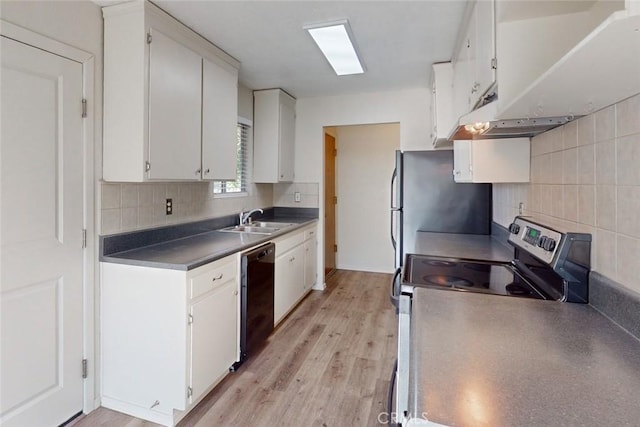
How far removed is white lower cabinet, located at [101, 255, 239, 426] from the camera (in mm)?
1771

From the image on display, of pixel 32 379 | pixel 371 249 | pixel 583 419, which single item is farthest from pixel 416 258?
pixel 371 249

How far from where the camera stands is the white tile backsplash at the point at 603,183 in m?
0.99

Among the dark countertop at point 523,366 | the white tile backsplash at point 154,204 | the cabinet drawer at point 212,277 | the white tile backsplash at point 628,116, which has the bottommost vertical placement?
the cabinet drawer at point 212,277

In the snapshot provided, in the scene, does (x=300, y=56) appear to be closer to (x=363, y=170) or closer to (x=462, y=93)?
(x=462, y=93)

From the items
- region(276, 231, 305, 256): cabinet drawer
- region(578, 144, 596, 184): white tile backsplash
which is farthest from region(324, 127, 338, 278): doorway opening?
region(578, 144, 596, 184): white tile backsplash

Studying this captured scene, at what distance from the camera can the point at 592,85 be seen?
0.89 metres

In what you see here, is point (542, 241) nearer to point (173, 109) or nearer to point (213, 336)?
point (213, 336)

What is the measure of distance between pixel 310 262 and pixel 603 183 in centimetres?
299

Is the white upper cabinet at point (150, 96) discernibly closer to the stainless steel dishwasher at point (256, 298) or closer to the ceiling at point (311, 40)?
the ceiling at point (311, 40)

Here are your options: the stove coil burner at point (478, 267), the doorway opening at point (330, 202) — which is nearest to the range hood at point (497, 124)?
the stove coil burner at point (478, 267)

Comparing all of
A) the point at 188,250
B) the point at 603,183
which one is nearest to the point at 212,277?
the point at 188,250

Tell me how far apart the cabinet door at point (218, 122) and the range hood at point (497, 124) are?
166 cm

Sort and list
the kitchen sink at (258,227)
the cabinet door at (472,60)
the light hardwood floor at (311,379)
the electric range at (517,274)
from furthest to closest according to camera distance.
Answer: the kitchen sink at (258,227) < the light hardwood floor at (311,379) < the cabinet door at (472,60) < the electric range at (517,274)

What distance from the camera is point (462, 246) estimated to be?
91.2 inches
